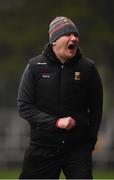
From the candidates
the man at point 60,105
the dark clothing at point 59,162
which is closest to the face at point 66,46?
the man at point 60,105

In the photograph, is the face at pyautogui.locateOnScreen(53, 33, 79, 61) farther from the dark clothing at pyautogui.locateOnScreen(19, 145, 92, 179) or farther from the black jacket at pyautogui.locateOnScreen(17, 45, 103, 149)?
the dark clothing at pyautogui.locateOnScreen(19, 145, 92, 179)

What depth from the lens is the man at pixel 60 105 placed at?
9.20 meters

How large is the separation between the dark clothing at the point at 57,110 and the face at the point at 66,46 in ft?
0.19

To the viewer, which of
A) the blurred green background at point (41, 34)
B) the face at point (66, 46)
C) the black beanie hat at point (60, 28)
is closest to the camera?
the face at point (66, 46)

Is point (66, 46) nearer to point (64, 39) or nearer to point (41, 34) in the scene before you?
point (64, 39)

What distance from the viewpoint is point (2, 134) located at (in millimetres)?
36062

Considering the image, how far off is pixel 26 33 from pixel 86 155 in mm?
24312

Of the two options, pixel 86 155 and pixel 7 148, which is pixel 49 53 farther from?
pixel 7 148

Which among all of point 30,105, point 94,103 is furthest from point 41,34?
point 30,105

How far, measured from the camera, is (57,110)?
9.22 meters

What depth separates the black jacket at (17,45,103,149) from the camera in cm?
920

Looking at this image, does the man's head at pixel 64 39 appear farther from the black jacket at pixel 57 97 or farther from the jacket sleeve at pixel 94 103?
the jacket sleeve at pixel 94 103

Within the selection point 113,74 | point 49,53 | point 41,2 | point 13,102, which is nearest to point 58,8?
point 41,2

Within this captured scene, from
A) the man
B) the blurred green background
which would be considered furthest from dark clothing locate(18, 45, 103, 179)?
the blurred green background
